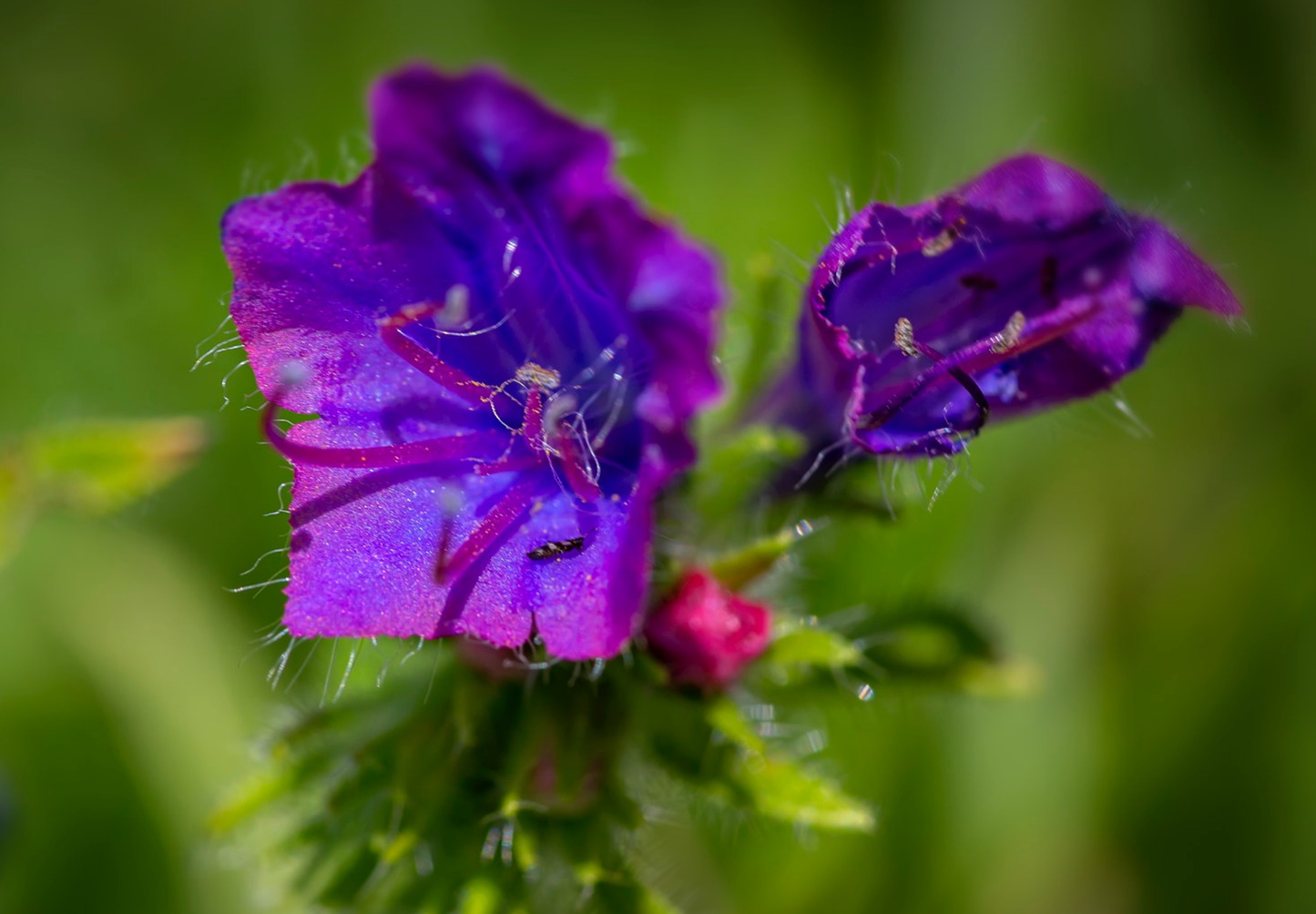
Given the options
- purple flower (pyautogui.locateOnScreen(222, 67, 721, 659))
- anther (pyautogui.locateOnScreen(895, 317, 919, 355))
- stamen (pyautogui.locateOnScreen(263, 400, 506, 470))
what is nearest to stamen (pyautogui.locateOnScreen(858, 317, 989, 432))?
anther (pyautogui.locateOnScreen(895, 317, 919, 355))

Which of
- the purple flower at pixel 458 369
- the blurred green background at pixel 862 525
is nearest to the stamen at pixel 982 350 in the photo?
the purple flower at pixel 458 369

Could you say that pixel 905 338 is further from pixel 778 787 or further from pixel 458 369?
pixel 778 787

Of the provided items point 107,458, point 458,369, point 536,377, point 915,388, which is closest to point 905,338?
point 915,388

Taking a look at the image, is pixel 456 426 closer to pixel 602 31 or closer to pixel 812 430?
pixel 812 430

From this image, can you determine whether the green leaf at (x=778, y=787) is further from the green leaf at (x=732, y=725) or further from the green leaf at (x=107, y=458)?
the green leaf at (x=107, y=458)

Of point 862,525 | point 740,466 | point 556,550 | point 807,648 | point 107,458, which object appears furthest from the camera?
point 862,525

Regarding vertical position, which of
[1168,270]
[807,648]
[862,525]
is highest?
[1168,270]

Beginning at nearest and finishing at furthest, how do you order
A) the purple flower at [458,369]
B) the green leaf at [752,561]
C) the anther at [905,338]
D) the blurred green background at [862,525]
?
the purple flower at [458,369] < the anther at [905,338] < the green leaf at [752,561] < the blurred green background at [862,525]
